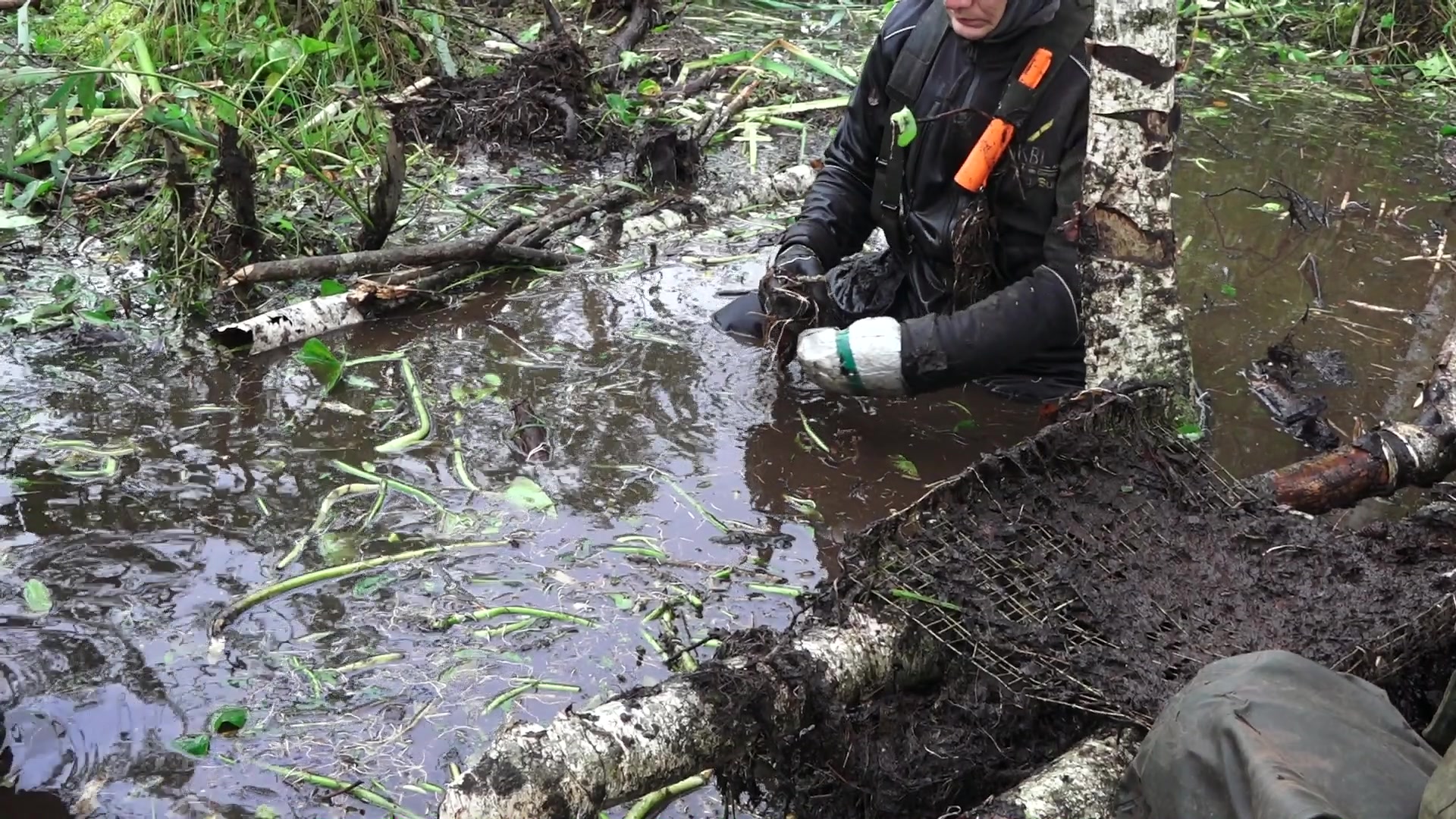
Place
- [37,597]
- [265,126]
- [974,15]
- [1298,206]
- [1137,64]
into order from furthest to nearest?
[1298,206], [265,126], [974,15], [1137,64], [37,597]

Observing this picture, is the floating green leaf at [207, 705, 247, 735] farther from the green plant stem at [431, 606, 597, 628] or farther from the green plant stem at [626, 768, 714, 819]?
the green plant stem at [626, 768, 714, 819]

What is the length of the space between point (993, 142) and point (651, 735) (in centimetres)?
238

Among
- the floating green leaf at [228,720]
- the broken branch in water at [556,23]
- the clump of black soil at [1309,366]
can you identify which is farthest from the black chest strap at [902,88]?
the broken branch in water at [556,23]

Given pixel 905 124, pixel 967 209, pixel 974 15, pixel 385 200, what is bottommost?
pixel 385 200

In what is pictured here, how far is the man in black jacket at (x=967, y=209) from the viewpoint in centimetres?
398

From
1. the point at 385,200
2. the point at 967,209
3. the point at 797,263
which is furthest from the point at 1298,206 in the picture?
the point at 385,200

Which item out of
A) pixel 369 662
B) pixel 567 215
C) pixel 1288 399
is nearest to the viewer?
pixel 369 662

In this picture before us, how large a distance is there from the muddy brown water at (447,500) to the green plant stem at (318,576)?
2cm

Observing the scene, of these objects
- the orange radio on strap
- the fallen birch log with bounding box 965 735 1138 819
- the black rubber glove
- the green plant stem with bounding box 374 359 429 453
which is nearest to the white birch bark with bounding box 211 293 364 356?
the green plant stem with bounding box 374 359 429 453

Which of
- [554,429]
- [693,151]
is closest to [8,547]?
[554,429]

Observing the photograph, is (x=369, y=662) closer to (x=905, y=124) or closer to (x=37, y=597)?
(x=37, y=597)

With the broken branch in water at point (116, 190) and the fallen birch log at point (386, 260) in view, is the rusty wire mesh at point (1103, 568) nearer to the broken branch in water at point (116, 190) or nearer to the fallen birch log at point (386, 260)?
the fallen birch log at point (386, 260)

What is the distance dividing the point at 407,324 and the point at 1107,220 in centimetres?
269

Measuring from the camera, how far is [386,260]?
505cm
